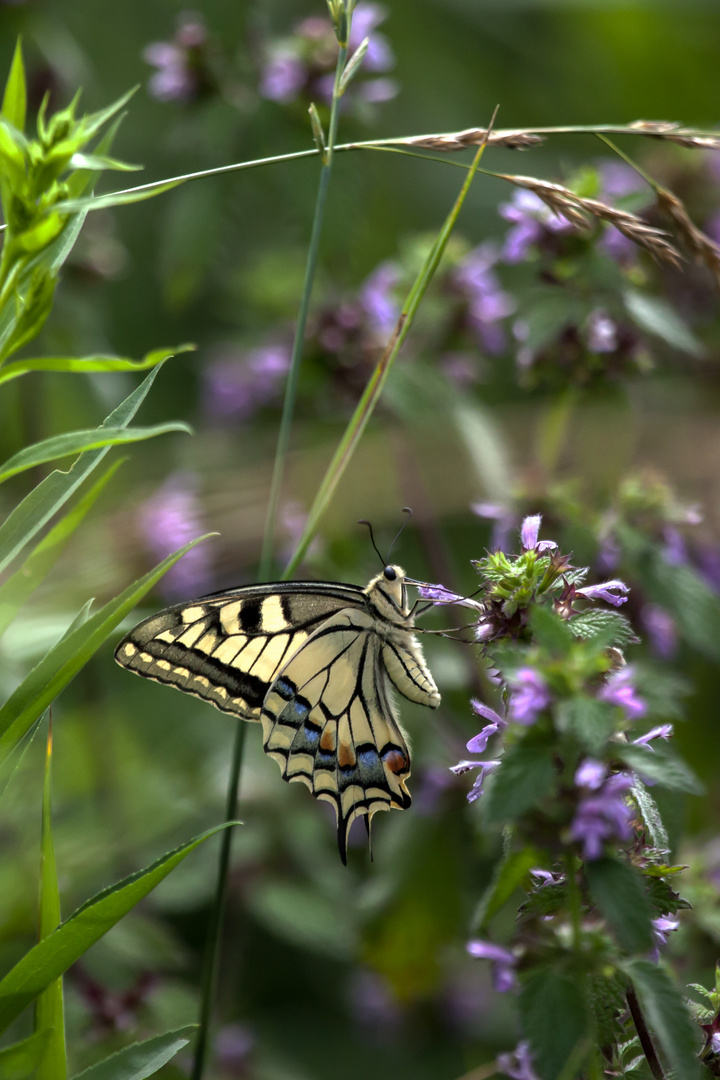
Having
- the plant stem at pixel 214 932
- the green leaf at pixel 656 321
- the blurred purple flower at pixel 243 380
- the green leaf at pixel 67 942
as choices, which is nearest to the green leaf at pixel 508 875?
the green leaf at pixel 67 942

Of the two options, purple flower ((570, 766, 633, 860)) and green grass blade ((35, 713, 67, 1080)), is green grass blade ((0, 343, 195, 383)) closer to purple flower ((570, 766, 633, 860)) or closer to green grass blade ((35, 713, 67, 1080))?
green grass blade ((35, 713, 67, 1080))

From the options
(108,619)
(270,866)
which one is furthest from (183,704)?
(108,619)

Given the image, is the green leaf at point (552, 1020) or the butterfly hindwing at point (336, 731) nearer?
the green leaf at point (552, 1020)

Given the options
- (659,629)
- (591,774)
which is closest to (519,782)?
(591,774)

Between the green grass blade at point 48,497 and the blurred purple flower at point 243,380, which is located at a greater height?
the blurred purple flower at point 243,380

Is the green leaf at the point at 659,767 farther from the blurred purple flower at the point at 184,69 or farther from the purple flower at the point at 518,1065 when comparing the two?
the blurred purple flower at the point at 184,69

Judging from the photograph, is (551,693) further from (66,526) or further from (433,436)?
(433,436)
